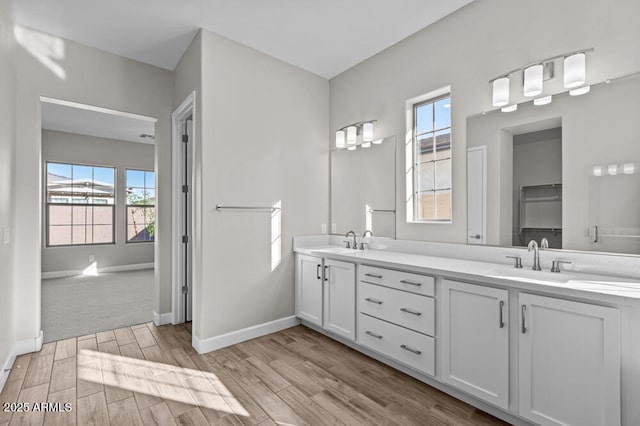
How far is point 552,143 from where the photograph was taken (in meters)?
2.00

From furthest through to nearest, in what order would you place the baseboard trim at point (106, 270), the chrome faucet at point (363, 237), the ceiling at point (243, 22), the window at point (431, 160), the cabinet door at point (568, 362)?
1. the baseboard trim at point (106, 270)
2. the chrome faucet at point (363, 237)
3. the window at point (431, 160)
4. the ceiling at point (243, 22)
5. the cabinet door at point (568, 362)

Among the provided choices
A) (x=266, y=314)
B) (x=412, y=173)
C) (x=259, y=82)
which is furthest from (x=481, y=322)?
(x=259, y=82)

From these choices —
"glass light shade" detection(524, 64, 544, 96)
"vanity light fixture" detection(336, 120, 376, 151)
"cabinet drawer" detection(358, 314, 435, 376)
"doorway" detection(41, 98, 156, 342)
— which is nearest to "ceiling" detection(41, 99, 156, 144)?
"doorway" detection(41, 98, 156, 342)

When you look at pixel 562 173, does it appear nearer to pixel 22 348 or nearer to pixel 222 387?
pixel 222 387

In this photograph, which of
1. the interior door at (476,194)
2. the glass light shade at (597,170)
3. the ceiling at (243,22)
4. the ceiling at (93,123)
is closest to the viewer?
the glass light shade at (597,170)

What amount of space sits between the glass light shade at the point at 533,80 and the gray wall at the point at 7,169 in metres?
3.50

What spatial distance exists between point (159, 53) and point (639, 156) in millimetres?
3901

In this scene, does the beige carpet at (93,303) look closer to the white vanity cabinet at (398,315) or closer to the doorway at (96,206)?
the doorway at (96,206)

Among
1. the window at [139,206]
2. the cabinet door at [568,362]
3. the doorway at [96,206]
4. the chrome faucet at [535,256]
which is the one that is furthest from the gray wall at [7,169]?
the window at [139,206]

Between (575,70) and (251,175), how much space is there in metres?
2.54

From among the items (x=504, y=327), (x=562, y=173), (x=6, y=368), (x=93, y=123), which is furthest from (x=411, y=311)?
(x=93, y=123)

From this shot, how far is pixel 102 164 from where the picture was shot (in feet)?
20.6

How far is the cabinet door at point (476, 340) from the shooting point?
5.67ft

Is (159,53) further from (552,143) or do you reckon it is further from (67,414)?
(552,143)
